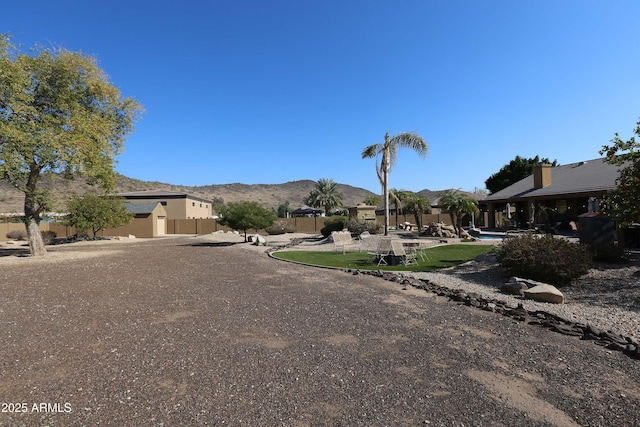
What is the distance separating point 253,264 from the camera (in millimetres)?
13102

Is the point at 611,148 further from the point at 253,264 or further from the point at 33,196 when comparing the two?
the point at 33,196

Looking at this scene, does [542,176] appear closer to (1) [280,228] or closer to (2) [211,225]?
(1) [280,228]

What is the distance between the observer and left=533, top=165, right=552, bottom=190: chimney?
27328mm

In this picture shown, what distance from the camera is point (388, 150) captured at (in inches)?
944

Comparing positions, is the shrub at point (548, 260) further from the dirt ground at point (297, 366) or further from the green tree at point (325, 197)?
the green tree at point (325, 197)

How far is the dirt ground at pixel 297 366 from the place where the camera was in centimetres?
304

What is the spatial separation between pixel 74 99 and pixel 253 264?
13.2m

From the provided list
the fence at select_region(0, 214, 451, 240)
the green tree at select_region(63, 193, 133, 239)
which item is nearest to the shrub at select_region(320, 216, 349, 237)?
the fence at select_region(0, 214, 451, 240)

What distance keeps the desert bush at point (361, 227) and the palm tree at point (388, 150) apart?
2483 millimetres

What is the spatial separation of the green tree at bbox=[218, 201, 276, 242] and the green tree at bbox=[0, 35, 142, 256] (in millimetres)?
7667

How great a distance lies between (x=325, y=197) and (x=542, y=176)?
3019 cm

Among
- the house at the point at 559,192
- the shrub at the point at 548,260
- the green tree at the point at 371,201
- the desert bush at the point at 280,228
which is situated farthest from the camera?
the green tree at the point at 371,201

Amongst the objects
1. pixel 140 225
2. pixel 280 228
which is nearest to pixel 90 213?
pixel 140 225

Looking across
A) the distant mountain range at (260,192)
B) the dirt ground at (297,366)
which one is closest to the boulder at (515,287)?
the dirt ground at (297,366)
